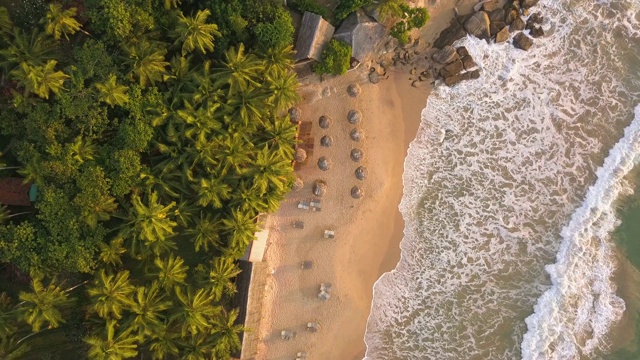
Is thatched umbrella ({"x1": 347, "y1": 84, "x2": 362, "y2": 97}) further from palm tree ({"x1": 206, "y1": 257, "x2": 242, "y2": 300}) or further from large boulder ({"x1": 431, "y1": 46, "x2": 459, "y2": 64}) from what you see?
palm tree ({"x1": 206, "y1": 257, "x2": 242, "y2": 300})

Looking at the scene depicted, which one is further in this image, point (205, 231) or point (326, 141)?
point (326, 141)

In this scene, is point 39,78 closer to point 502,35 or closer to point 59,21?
point 59,21

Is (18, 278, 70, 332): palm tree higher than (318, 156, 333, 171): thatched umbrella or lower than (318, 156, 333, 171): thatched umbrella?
lower

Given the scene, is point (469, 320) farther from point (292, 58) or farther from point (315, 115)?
point (292, 58)

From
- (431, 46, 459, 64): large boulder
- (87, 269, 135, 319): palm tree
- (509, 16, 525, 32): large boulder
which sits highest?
(509, 16, 525, 32): large boulder

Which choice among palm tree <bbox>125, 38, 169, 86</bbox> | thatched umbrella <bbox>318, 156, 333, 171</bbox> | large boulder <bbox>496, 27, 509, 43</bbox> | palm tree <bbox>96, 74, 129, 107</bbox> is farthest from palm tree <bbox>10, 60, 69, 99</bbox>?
large boulder <bbox>496, 27, 509, 43</bbox>

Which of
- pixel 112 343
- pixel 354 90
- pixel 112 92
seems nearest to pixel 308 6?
pixel 354 90
